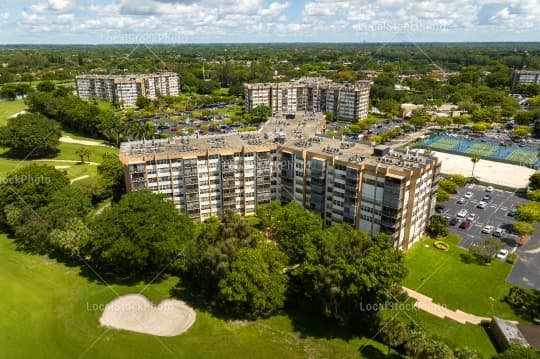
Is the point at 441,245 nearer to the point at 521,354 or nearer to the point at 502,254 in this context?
the point at 502,254

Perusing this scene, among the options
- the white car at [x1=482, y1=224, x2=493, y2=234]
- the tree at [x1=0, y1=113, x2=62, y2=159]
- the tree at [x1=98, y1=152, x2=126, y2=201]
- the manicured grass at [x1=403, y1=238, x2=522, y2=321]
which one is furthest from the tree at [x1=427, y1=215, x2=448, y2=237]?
the tree at [x1=0, y1=113, x2=62, y2=159]

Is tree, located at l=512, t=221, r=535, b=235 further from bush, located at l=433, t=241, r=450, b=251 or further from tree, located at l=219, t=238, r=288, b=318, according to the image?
tree, located at l=219, t=238, r=288, b=318

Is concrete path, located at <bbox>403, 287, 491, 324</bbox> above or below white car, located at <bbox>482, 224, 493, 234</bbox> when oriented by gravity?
below

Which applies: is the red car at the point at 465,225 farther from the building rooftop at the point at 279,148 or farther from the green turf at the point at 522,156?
the green turf at the point at 522,156

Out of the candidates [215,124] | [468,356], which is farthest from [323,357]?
[215,124]

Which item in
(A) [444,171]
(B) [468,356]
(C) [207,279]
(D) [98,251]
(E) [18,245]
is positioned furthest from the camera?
(A) [444,171]

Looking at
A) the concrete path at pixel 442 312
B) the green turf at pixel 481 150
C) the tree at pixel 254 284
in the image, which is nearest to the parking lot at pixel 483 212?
the concrete path at pixel 442 312

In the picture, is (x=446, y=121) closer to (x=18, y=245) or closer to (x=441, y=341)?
(x=441, y=341)
